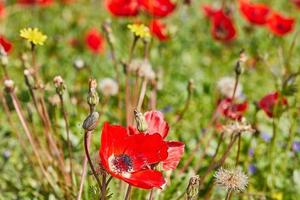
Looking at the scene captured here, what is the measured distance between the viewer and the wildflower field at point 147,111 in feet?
5.61

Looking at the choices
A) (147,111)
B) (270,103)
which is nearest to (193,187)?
(147,111)

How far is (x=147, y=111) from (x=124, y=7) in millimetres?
1375

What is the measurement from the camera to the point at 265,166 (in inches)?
108

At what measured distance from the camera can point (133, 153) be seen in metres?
1.69

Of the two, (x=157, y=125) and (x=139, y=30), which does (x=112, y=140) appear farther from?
(x=139, y=30)

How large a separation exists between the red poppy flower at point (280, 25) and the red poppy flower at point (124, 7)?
848mm

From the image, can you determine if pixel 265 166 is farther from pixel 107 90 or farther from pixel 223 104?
pixel 107 90

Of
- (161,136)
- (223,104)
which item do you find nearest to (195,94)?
(223,104)

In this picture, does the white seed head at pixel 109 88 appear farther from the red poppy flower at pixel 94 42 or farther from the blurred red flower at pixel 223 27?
the red poppy flower at pixel 94 42

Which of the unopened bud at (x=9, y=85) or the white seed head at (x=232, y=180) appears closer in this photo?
the white seed head at (x=232, y=180)

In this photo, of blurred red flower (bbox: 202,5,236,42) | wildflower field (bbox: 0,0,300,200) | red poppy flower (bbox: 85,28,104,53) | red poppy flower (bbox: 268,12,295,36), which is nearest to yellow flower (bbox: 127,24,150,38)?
wildflower field (bbox: 0,0,300,200)

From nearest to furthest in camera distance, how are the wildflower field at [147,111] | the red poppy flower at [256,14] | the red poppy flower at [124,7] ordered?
1. the wildflower field at [147,111]
2. the red poppy flower at [124,7]
3. the red poppy flower at [256,14]

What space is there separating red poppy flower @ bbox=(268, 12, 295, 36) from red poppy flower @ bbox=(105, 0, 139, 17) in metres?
0.85

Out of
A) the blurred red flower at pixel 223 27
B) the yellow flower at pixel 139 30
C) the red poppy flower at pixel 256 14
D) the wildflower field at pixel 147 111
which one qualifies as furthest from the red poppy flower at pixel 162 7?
the yellow flower at pixel 139 30
